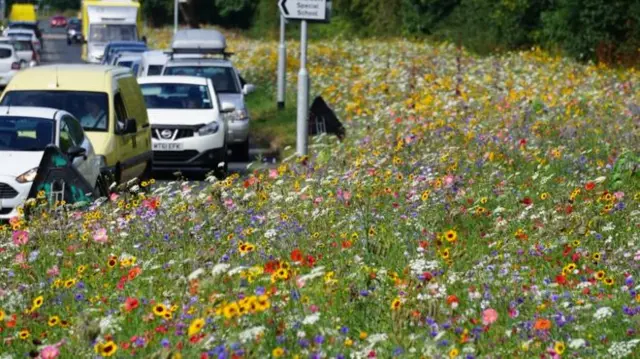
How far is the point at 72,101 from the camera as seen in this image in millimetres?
17859

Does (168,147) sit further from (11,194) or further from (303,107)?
(11,194)

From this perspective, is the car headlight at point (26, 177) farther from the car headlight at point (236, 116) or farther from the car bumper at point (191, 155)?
the car headlight at point (236, 116)

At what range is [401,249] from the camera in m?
9.43

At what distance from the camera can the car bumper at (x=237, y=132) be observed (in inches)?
957

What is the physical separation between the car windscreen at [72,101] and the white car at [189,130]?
11.6 feet

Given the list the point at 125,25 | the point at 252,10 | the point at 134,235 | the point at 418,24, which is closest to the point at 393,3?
the point at 418,24

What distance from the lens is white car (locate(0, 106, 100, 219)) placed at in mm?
14016

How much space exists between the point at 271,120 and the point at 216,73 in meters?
3.46

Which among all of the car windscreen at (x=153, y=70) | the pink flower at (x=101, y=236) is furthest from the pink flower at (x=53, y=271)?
the car windscreen at (x=153, y=70)

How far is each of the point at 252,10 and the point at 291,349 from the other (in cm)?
9654

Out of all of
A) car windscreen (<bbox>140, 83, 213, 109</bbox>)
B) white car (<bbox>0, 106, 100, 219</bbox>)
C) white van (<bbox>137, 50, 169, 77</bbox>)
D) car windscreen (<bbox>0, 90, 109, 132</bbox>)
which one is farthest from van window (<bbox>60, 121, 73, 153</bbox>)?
white van (<bbox>137, 50, 169, 77</bbox>)

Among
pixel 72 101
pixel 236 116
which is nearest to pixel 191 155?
pixel 236 116

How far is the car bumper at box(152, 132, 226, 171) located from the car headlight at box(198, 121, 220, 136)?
0.32ft

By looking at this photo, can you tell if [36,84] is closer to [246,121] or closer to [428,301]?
[246,121]
